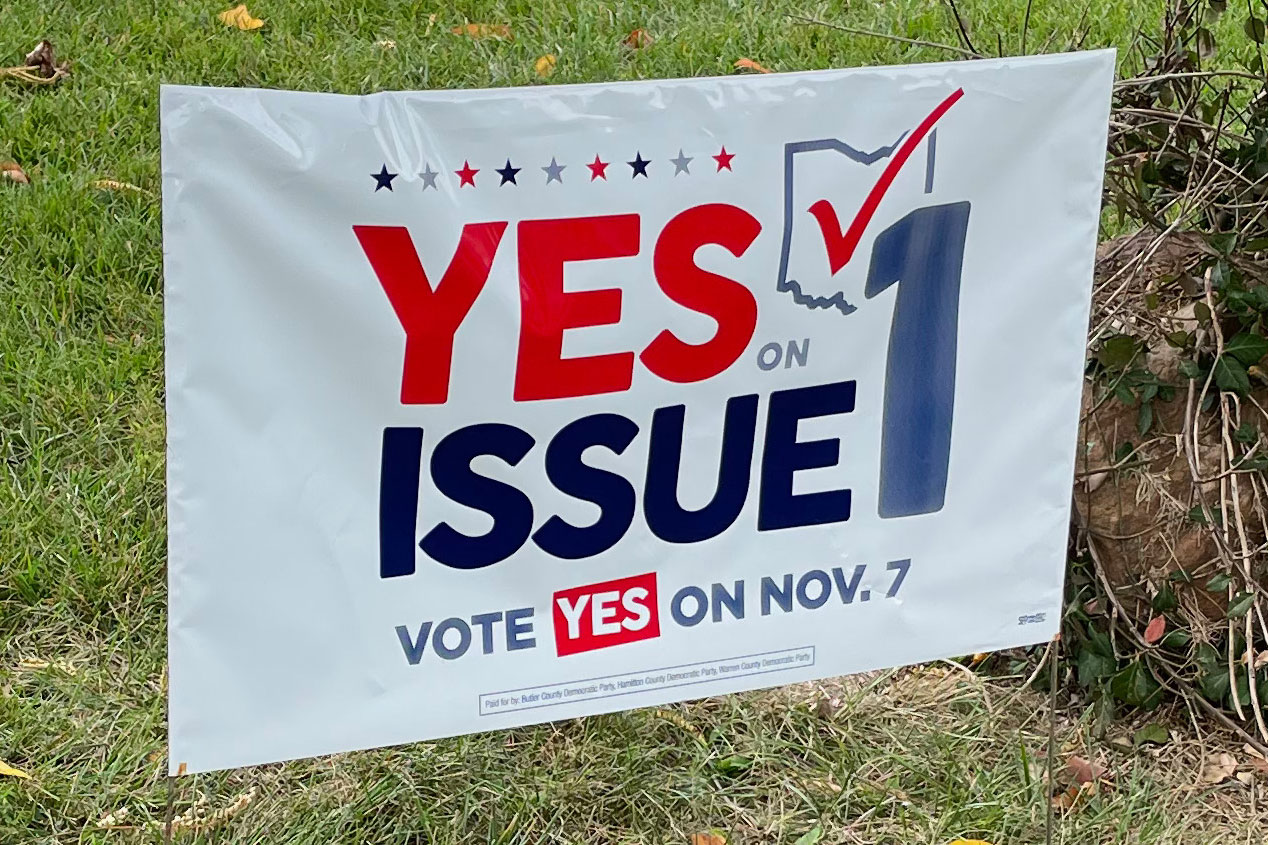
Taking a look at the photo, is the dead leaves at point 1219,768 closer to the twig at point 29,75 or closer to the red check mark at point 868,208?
the red check mark at point 868,208

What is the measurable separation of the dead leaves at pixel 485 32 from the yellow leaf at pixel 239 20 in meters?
0.63

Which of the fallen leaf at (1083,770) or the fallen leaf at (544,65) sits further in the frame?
the fallen leaf at (544,65)

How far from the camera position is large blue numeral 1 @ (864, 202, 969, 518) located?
2.06 metres

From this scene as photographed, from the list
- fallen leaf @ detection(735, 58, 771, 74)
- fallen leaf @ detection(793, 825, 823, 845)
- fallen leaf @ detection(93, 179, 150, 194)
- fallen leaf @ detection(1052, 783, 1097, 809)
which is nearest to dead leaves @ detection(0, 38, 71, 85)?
fallen leaf @ detection(93, 179, 150, 194)

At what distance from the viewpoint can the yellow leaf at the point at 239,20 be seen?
4707 mm

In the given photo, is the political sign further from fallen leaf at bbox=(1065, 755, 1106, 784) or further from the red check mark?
fallen leaf at bbox=(1065, 755, 1106, 784)

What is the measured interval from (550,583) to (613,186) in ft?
1.84

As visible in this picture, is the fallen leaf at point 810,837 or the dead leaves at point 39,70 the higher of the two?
the dead leaves at point 39,70

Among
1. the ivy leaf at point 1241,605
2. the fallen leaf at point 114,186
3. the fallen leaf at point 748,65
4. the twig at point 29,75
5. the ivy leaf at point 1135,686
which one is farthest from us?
the fallen leaf at point 748,65

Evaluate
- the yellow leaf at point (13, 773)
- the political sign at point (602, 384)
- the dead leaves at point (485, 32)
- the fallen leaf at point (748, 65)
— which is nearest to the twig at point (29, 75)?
the dead leaves at point (485, 32)

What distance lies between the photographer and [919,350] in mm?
2098

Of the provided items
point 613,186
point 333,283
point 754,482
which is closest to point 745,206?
point 613,186

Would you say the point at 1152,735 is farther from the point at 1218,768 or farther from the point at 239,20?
the point at 239,20

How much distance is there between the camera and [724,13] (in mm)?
4965
